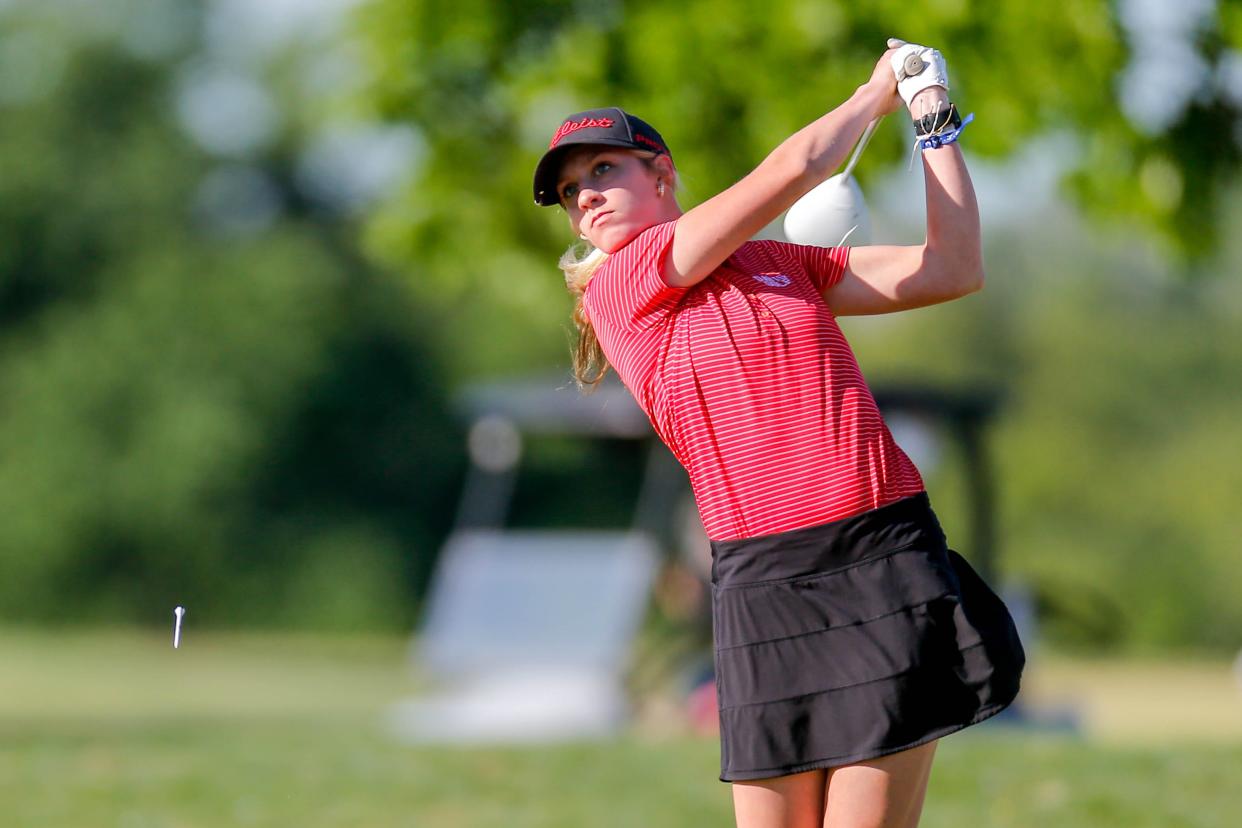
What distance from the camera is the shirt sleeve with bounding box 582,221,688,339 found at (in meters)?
3.12

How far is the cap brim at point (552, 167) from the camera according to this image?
321 centimetres

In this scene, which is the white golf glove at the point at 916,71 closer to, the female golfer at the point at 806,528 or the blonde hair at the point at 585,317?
the female golfer at the point at 806,528

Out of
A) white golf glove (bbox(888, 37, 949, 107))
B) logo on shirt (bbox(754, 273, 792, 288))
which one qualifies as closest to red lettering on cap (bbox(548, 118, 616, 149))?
logo on shirt (bbox(754, 273, 792, 288))

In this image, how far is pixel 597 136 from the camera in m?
3.21

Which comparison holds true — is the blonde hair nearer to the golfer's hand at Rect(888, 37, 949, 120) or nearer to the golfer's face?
the golfer's face

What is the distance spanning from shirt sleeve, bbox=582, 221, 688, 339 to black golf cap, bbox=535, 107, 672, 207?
0.52 ft

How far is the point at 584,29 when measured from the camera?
357 inches

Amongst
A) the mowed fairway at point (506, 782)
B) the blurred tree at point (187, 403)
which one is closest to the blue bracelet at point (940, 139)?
the mowed fairway at point (506, 782)

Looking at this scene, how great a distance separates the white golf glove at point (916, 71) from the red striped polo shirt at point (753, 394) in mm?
389

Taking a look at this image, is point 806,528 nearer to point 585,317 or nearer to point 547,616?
point 585,317

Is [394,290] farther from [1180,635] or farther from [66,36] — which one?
[1180,635]

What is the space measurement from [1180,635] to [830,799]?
71.8 feet

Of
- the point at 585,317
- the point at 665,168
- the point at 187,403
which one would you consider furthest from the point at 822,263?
the point at 187,403

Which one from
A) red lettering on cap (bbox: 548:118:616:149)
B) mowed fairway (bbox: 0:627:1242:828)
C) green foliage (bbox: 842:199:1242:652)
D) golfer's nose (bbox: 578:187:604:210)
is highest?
green foliage (bbox: 842:199:1242:652)
